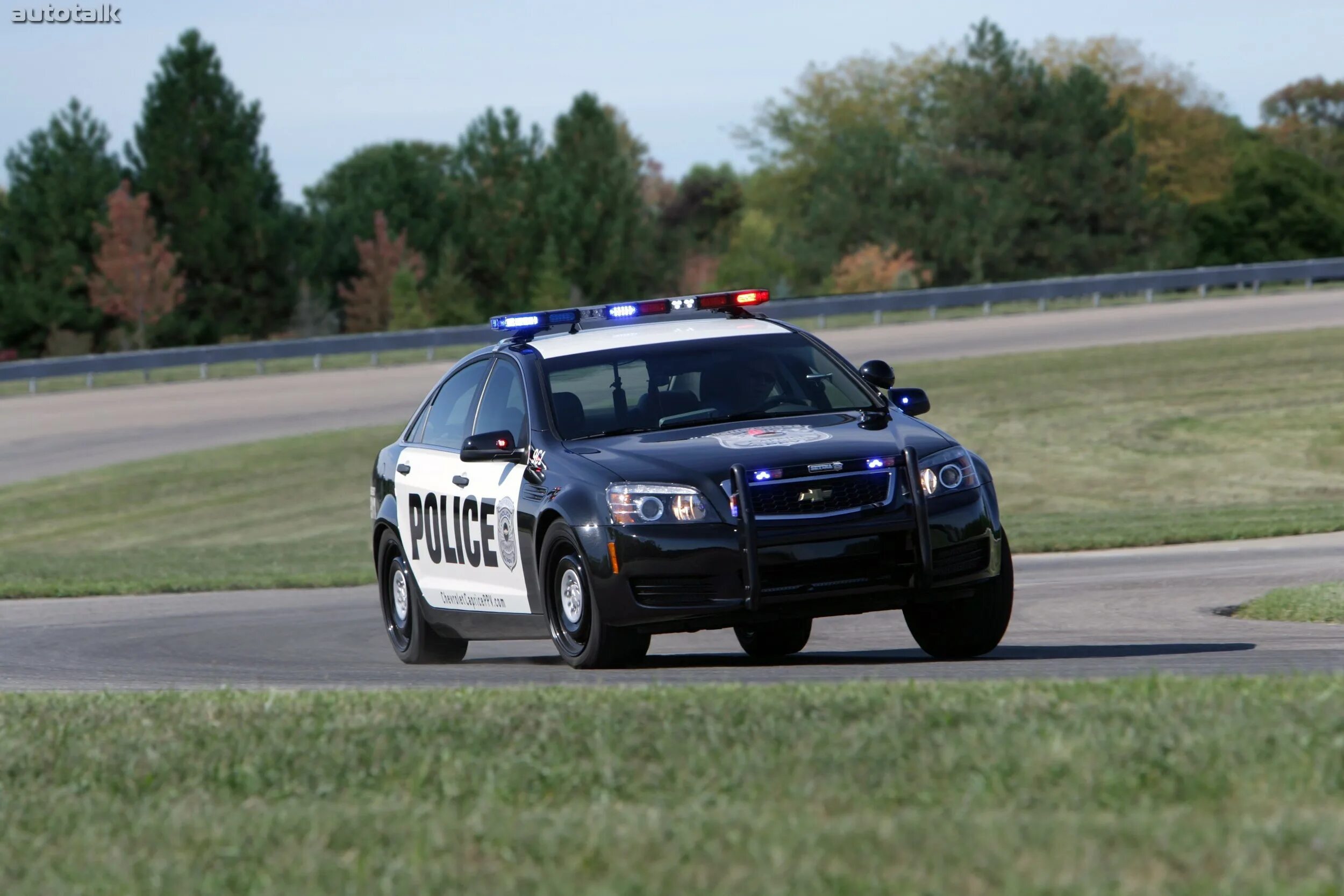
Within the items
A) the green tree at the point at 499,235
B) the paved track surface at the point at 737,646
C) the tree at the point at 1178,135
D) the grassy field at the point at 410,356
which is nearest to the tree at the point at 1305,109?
the tree at the point at 1178,135

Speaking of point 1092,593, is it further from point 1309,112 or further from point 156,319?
point 1309,112

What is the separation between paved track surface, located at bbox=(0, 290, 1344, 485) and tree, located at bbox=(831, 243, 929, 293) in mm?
33113

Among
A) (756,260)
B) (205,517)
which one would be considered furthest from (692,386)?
(756,260)

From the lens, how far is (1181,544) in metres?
18.2

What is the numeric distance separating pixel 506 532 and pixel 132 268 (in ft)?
232

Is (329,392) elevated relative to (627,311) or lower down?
lower down

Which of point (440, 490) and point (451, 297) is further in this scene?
point (451, 297)

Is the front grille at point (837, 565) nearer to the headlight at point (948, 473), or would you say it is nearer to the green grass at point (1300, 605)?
the headlight at point (948, 473)

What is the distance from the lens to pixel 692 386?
1026cm

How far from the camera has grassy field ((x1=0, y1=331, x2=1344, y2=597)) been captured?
20266 millimetres

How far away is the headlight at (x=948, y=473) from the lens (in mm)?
9250

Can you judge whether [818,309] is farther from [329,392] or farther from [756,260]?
[756,260]

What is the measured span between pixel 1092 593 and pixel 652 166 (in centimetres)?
13004

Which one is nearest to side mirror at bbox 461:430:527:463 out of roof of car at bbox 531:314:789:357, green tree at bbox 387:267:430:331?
roof of car at bbox 531:314:789:357
